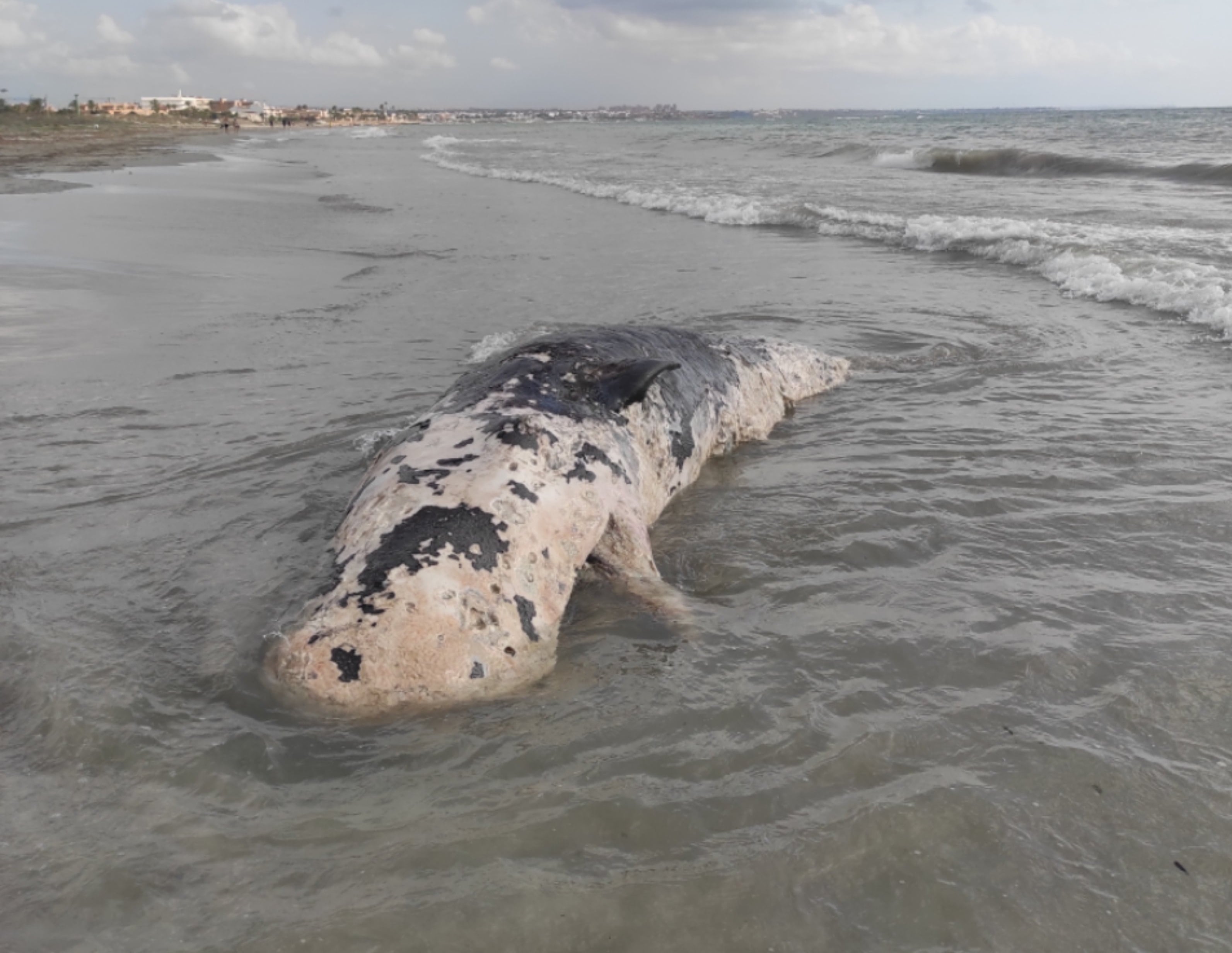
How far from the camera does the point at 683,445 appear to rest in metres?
5.30

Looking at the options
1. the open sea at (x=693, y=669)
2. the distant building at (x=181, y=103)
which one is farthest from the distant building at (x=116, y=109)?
the open sea at (x=693, y=669)

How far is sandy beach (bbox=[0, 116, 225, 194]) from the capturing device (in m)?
23.9

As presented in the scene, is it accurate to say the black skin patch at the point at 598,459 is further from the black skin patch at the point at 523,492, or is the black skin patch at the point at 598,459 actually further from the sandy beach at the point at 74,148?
the sandy beach at the point at 74,148

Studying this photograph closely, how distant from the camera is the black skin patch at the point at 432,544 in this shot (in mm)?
3229

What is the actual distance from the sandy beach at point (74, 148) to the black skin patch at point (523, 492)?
2138cm

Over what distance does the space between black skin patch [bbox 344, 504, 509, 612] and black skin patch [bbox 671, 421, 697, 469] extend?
192 centimetres

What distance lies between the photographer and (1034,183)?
2170 centimetres

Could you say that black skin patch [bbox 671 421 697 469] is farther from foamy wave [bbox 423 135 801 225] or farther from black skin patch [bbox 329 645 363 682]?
foamy wave [bbox 423 135 801 225]

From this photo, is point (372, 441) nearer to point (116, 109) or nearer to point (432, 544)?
point (432, 544)

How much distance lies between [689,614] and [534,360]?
1601 mm

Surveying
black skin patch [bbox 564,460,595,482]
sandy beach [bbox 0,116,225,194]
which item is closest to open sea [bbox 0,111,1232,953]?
black skin patch [bbox 564,460,595,482]

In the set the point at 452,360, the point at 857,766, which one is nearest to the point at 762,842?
the point at 857,766

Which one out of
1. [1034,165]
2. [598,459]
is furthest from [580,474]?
[1034,165]

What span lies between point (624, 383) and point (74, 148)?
4232 centimetres
